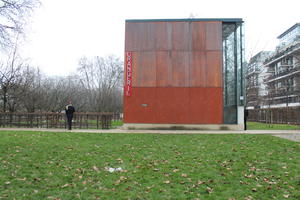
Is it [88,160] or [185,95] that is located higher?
[185,95]

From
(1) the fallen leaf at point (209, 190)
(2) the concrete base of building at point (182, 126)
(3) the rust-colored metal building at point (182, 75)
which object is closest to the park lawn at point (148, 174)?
(1) the fallen leaf at point (209, 190)

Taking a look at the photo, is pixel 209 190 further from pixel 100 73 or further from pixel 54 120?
pixel 100 73

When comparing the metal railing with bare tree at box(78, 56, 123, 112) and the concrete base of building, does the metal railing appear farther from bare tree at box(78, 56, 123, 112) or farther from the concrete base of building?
bare tree at box(78, 56, 123, 112)

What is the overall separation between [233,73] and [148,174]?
13802 mm

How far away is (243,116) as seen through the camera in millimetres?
17141

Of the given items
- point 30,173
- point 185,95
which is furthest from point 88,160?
point 185,95

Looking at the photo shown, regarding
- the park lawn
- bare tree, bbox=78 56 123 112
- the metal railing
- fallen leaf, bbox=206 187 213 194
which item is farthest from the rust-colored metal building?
bare tree, bbox=78 56 123 112

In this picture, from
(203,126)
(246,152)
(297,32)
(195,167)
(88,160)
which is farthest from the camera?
(297,32)

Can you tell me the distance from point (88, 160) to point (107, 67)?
4473 cm

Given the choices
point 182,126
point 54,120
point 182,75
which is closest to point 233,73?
point 182,75

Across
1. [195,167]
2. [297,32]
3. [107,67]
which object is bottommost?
[195,167]

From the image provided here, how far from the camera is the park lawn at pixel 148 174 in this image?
4531 millimetres

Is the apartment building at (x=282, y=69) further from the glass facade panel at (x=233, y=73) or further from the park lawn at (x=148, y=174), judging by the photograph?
the park lawn at (x=148, y=174)

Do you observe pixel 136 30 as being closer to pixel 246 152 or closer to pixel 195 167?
pixel 246 152
